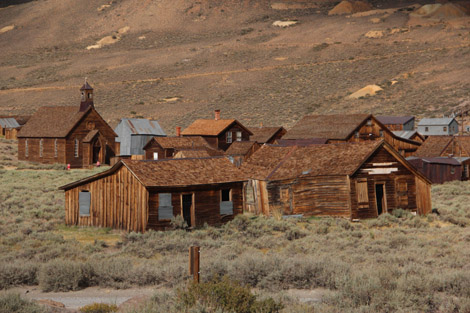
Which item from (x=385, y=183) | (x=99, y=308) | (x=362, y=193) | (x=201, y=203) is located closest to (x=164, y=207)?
(x=201, y=203)

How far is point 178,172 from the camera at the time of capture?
26.1m

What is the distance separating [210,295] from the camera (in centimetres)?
1252

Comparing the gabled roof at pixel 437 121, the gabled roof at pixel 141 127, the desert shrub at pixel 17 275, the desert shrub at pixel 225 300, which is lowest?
the desert shrub at pixel 225 300

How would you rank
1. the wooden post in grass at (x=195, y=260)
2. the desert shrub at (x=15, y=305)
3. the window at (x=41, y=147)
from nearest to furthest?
the desert shrub at (x=15, y=305) → the wooden post in grass at (x=195, y=260) → the window at (x=41, y=147)

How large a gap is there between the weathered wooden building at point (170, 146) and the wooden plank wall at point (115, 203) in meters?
28.2

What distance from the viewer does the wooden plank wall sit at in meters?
24.0

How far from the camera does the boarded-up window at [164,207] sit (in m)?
24.4

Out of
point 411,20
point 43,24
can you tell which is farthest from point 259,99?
point 43,24

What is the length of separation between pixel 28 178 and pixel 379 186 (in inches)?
1006

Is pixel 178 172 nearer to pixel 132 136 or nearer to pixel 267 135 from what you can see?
Result: pixel 132 136

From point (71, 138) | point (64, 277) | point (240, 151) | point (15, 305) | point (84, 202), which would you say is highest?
point (71, 138)

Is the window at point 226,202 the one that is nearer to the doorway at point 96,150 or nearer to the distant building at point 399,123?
the doorway at point 96,150

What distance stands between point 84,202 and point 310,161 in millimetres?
11230

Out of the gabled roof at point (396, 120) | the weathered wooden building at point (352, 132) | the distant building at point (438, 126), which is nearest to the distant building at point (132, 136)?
the weathered wooden building at point (352, 132)
